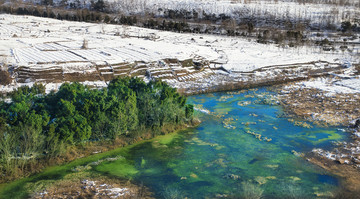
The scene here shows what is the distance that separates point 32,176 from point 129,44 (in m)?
24.8

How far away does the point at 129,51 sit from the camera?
35.1 metres

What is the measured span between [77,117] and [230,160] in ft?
24.4

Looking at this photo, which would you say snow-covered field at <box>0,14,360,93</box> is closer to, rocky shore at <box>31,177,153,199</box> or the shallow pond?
the shallow pond

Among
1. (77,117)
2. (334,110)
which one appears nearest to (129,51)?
(77,117)

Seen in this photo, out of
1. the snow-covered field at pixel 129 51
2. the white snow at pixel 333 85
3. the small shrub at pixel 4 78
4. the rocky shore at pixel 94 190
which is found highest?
the snow-covered field at pixel 129 51

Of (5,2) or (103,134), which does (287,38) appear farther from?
(5,2)

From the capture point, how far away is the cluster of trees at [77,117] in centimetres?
1508

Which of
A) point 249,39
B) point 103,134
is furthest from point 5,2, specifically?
point 103,134

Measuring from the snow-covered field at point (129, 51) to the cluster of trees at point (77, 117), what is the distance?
907 cm

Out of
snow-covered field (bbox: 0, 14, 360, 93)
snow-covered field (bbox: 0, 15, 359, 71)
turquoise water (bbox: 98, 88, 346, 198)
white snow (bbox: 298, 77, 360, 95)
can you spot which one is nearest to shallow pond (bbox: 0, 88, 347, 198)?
turquoise water (bbox: 98, 88, 346, 198)

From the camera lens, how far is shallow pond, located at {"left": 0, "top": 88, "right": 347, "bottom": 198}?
1465 centimetres

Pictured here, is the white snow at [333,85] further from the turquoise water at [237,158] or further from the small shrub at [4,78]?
the small shrub at [4,78]

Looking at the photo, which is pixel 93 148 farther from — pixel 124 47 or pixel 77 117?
pixel 124 47

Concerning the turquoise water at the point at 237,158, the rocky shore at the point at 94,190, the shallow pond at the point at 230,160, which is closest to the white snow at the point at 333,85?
the turquoise water at the point at 237,158
